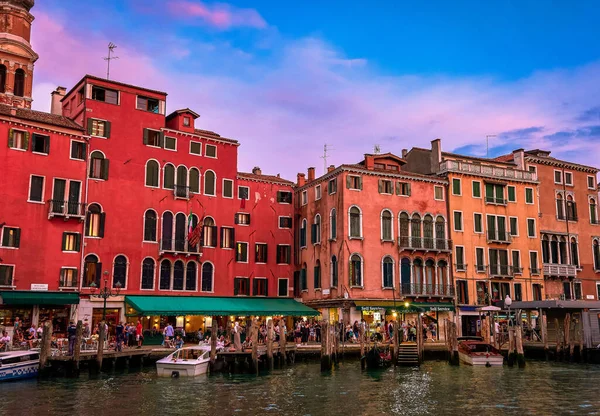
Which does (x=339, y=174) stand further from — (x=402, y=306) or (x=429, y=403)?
(x=429, y=403)

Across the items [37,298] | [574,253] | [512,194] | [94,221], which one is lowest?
[37,298]

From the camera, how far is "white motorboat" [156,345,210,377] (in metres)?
28.2

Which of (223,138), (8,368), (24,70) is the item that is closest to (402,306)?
(223,138)

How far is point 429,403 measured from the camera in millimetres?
21984

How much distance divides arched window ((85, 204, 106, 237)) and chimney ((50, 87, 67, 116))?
384 inches

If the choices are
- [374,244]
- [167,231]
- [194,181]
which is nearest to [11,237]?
[167,231]

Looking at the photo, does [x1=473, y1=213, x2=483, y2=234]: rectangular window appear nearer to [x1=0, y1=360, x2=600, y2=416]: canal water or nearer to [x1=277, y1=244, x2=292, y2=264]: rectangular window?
[x1=277, y1=244, x2=292, y2=264]: rectangular window

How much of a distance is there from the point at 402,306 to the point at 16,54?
1338 inches

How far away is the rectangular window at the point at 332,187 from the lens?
4437 cm

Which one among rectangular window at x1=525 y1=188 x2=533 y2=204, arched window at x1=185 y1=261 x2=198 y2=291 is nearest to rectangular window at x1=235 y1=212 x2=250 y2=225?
arched window at x1=185 y1=261 x2=198 y2=291

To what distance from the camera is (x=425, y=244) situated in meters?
45.4

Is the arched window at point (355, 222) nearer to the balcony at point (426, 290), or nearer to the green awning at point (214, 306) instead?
the balcony at point (426, 290)

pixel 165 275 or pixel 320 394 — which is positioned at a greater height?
pixel 165 275

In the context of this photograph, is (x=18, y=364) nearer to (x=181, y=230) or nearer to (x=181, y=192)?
(x=181, y=230)
